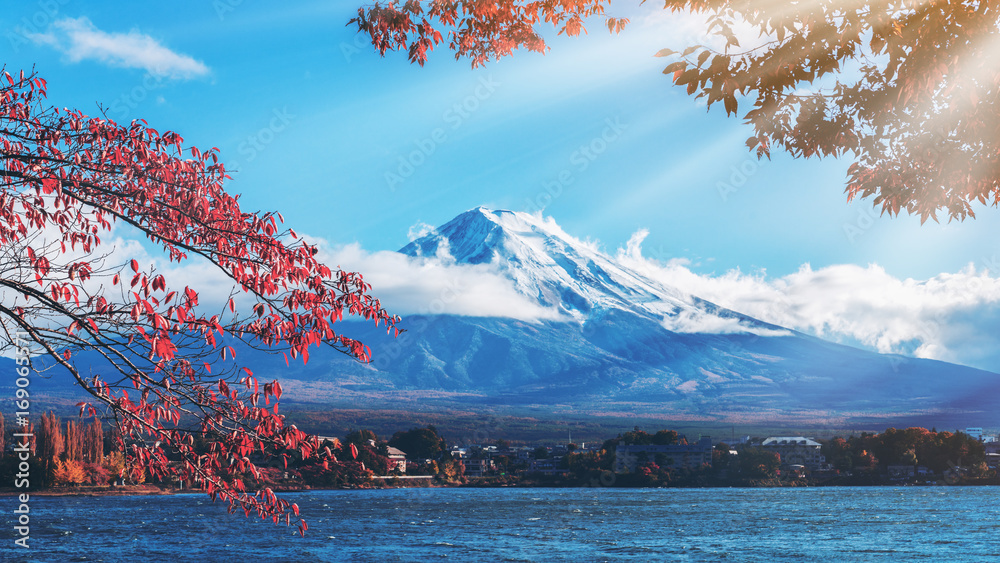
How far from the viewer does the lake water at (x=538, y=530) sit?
2132 inches

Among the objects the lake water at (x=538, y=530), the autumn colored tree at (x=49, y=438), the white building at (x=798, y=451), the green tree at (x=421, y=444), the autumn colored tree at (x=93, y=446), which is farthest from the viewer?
the green tree at (x=421, y=444)

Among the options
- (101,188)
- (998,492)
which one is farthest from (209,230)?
(998,492)

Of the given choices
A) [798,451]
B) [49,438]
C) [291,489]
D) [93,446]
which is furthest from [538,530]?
[798,451]

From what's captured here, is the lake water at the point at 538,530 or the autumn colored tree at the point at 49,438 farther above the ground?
the autumn colored tree at the point at 49,438

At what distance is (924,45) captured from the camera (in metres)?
5.90

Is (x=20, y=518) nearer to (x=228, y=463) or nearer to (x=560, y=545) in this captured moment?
(x=560, y=545)

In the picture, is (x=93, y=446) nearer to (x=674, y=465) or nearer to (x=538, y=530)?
(x=538, y=530)

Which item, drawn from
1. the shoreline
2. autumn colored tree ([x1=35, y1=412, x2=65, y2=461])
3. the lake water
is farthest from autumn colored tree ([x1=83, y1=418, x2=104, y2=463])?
the lake water

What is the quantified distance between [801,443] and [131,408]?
15593 cm

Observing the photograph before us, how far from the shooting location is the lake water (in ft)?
178

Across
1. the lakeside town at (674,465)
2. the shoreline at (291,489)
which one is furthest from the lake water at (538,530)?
the lakeside town at (674,465)

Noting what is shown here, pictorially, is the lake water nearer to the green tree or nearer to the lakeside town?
the lakeside town

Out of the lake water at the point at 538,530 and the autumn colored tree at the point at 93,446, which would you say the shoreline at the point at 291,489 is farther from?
the autumn colored tree at the point at 93,446

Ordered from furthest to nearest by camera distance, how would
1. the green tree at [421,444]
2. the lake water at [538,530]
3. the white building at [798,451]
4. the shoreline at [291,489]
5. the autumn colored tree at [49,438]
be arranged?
1. the green tree at [421,444]
2. the white building at [798,451]
3. the shoreline at [291,489]
4. the autumn colored tree at [49,438]
5. the lake water at [538,530]
